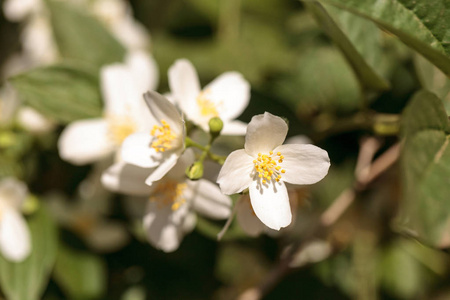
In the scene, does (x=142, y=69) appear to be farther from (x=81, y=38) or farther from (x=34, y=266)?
(x=34, y=266)

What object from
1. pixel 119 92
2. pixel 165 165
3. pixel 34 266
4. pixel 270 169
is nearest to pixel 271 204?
pixel 270 169

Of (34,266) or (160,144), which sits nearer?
(160,144)

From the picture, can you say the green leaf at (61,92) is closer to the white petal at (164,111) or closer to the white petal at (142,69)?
the white petal at (142,69)

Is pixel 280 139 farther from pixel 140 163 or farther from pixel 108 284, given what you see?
pixel 108 284

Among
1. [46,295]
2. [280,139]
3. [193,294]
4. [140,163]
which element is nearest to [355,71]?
[280,139]

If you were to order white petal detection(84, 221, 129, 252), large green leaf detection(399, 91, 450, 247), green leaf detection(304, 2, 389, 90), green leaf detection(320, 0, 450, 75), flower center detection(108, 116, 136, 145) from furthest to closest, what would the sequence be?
white petal detection(84, 221, 129, 252) → flower center detection(108, 116, 136, 145) → green leaf detection(304, 2, 389, 90) → green leaf detection(320, 0, 450, 75) → large green leaf detection(399, 91, 450, 247)

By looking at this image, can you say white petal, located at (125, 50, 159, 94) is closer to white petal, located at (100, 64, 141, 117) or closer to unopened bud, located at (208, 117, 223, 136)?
white petal, located at (100, 64, 141, 117)

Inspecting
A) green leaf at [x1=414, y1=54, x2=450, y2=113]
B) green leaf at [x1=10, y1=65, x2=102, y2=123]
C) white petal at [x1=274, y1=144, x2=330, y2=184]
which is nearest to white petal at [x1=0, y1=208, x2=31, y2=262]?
green leaf at [x1=10, y1=65, x2=102, y2=123]
